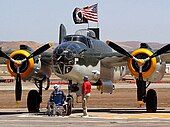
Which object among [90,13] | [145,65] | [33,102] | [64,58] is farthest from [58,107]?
[90,13]

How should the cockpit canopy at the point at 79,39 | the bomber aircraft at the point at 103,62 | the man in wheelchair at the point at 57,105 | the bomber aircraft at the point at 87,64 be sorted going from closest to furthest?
1. the man in wheelchair at the point at 57,105
2. the bomber aircraft at the point at 103,62
3. the bomber aircraft at the point at 87,64
4. the cockpit canopy at the point at 79,39

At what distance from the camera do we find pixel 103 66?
2842cm

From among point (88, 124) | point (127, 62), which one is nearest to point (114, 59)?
point (127, 62)

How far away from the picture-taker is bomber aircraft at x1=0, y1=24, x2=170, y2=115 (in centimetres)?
2580

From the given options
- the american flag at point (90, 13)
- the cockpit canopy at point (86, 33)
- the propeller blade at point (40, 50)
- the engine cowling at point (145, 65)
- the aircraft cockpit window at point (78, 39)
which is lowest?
the engine cowling at point (145, 65)

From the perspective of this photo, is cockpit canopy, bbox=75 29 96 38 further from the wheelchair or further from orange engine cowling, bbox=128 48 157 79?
the wheelchair

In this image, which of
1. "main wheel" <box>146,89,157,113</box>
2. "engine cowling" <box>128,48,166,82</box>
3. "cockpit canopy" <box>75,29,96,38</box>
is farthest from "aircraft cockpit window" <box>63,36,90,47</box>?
"main wheel" <box>146,89,157,113</box>

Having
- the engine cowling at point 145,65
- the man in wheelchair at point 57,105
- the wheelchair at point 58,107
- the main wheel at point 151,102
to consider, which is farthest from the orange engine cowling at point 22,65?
the main wheel at point 151,102

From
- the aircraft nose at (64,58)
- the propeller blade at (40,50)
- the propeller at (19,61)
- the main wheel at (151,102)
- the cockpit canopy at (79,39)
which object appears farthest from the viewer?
the main wheel at (151,102)

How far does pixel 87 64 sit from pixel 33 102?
13.5 feet

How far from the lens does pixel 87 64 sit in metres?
27.1

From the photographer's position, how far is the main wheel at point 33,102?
2906cm

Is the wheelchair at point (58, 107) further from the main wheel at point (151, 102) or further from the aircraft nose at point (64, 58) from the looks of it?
the main wheel at point (151, 102)

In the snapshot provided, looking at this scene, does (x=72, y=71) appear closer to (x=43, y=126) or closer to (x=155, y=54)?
(x=155, y=54)
